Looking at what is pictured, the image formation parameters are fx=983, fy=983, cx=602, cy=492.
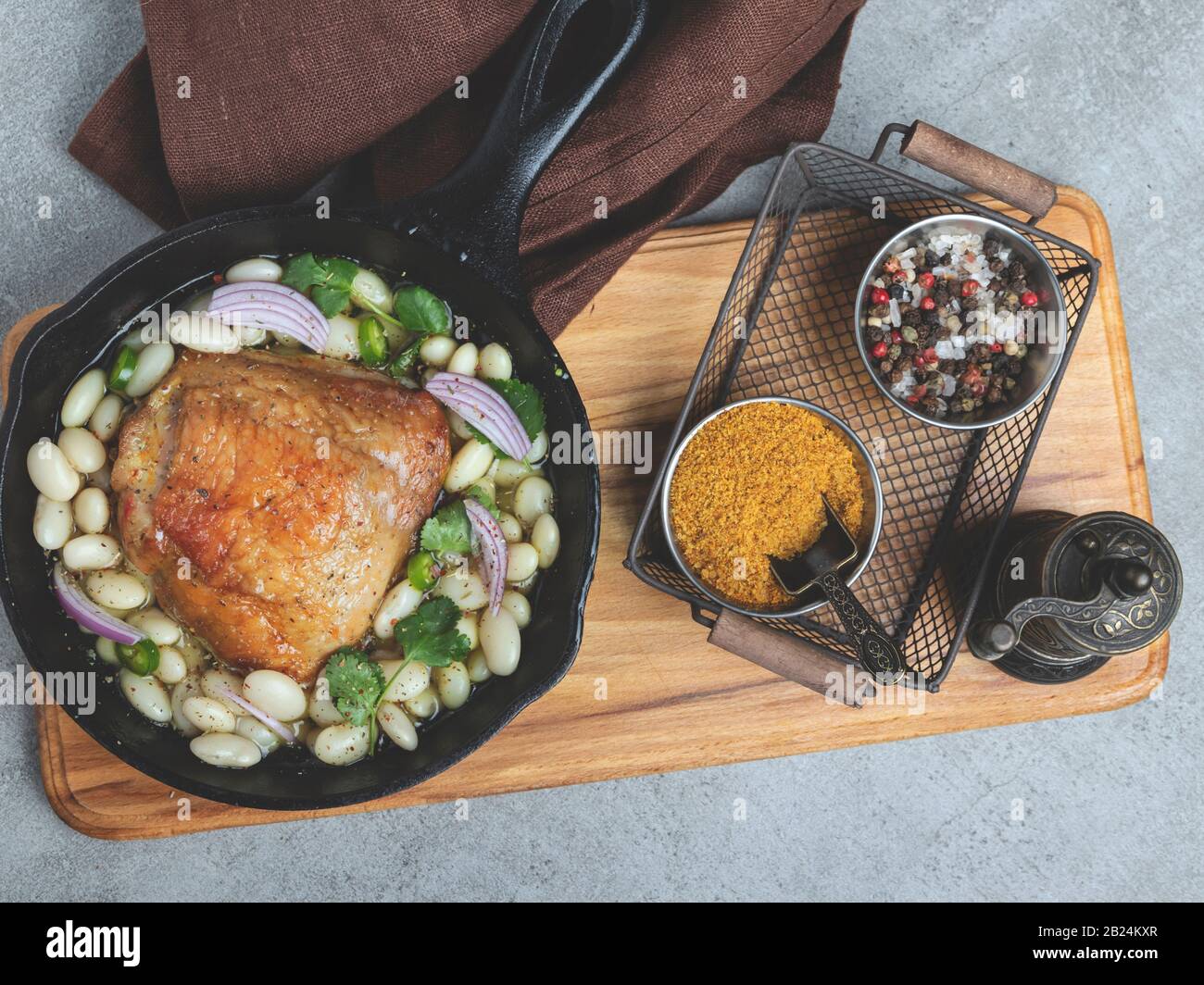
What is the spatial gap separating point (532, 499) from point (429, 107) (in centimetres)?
86

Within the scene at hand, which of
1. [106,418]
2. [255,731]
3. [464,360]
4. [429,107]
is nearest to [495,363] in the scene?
[464,360]

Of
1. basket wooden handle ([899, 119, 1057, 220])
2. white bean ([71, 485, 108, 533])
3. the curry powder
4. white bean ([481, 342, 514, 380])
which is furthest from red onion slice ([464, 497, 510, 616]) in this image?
basket wooden handle ([899, 119, 1057, 220])

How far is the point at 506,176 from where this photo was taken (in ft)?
5.71

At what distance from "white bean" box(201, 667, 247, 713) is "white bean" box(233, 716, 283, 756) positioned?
19 mm

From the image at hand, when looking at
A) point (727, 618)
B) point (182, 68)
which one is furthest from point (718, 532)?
point (182, 68)

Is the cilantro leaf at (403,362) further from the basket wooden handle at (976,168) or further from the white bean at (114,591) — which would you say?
the basket wooden handle at (976,168)

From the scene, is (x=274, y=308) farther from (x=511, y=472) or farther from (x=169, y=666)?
(x=169, y=666)

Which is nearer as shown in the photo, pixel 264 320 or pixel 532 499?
pixel 264 320

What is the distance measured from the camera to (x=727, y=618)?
6.09ft

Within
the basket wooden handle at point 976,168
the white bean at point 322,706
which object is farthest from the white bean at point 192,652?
the basket wooden handle at point 976,168

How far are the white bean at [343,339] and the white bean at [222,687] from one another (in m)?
0.64

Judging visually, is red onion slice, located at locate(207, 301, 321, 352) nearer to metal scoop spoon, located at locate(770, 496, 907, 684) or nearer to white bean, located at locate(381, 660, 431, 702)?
white bean, located at locate(381, 660, 431, 702)

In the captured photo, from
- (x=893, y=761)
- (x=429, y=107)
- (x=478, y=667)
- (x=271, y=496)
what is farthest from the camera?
(x=893, y=761)
